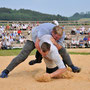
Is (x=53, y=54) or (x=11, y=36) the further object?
(x=11, y=36)

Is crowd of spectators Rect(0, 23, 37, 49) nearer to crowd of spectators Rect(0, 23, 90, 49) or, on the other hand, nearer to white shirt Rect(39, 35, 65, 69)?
crowd of spectators Rect(0, 23, 90, 49)

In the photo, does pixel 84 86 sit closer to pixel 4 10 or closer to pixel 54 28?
pixel 54 28

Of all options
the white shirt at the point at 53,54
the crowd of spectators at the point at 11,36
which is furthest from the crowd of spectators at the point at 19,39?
the white shirt at the point at 53,54

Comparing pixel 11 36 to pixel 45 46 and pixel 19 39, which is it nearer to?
pixel 19 39

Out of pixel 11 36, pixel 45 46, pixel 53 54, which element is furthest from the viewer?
pixel 11 36

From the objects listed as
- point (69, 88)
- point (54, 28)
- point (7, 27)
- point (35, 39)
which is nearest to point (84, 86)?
point (69, 88)

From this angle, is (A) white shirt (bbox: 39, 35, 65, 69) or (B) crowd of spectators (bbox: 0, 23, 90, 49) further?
(B) crowd of spectators (bbox: 0, 23, 90, 49)

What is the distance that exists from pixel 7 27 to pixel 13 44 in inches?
137

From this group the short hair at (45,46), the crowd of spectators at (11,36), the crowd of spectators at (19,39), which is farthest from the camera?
the crowd of spectators at (19,39)

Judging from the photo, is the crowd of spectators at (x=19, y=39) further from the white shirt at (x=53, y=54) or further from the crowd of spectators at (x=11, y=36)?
the white shirt at (x=53, y=54)

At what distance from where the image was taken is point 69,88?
11.9 ft

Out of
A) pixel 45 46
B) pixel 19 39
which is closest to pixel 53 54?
pixel 45 46

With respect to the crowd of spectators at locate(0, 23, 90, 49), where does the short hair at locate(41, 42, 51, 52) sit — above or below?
above

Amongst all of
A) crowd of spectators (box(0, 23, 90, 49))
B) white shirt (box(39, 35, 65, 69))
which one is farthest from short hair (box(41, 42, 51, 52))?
crowd of spectators (box(0, 23, 90, 49))
